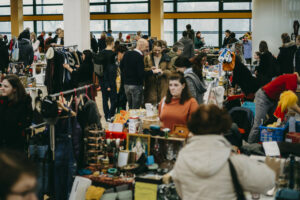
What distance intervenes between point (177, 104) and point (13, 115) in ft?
5.42

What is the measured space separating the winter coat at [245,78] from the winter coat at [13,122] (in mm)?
3866

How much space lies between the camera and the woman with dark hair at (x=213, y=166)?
2352 millimetres

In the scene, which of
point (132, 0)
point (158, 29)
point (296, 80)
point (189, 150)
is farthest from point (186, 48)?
point (132, 0)

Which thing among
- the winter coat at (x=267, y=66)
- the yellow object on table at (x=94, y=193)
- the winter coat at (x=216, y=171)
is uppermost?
the winter coat at (x=267, y=66)

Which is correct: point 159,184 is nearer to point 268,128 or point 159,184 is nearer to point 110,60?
point 268,128

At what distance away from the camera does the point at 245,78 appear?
6879 millimetres

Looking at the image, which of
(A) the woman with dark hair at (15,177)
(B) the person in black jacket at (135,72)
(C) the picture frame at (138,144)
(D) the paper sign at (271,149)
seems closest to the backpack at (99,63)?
(B) the person in black jacket at (135,72)

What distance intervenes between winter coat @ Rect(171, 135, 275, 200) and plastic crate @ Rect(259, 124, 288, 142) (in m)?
2.53

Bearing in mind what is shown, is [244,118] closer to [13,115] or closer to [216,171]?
[13,115]

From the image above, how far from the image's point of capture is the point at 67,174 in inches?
160

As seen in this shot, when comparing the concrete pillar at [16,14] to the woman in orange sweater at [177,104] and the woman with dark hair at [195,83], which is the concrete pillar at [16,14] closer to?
the woman with dark hair at [195,83]

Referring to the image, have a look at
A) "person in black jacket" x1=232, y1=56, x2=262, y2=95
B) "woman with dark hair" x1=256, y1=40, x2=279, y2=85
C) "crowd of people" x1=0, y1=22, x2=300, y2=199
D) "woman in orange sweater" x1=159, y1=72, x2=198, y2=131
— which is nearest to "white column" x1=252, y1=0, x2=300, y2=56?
"crowd of people" x1=0, y1=22, x2=300, y2=199

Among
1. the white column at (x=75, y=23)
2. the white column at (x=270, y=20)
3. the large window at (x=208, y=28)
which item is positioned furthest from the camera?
the large window at (x=208, y=28)

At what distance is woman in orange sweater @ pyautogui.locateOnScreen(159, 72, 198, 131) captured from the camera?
425 cm
